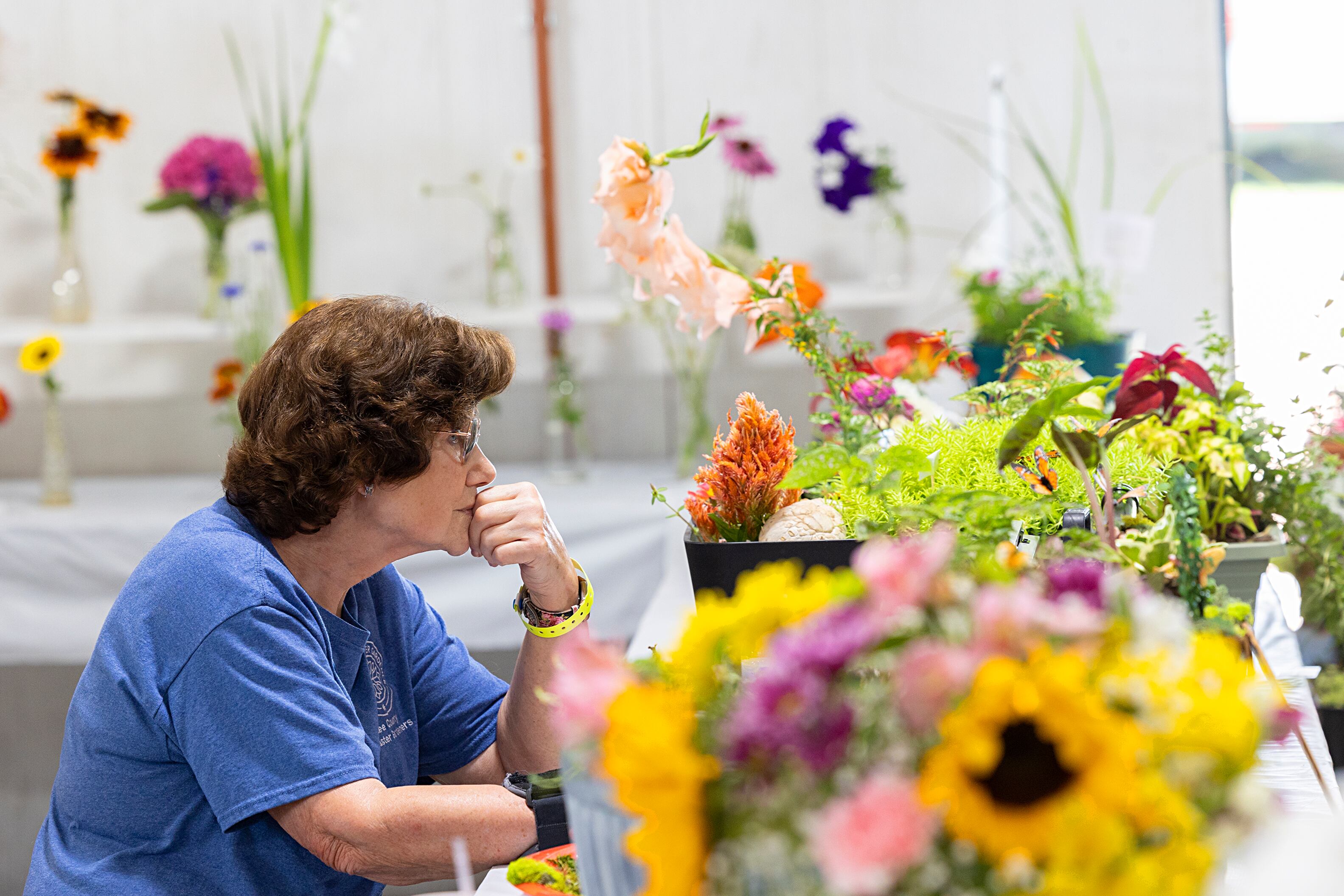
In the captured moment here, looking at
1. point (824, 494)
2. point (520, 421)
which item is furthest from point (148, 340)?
point (824, 494)

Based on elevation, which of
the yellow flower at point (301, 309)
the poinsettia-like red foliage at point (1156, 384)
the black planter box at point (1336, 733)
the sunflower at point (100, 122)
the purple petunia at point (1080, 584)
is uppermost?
the sunflower at point (100, 122)

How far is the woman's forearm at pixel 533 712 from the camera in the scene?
1.24m

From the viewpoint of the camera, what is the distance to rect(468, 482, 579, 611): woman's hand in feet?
3.80

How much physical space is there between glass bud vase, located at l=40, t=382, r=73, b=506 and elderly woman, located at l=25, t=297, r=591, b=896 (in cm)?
169

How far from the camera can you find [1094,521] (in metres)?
0.80

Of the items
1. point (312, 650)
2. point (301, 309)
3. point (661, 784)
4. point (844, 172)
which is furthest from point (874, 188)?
point (661, 784)

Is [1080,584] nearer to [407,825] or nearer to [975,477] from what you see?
[975,477]

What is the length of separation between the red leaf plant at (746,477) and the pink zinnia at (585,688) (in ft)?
1.65

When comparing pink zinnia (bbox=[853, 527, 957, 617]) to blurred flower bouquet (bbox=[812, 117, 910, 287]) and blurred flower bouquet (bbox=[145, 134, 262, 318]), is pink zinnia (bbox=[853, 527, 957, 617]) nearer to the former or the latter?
blurred flower bouquet (bbox=[812, 117, 910, 287])

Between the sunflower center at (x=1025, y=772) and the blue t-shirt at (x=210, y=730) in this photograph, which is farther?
the blue t-shirt at (x=210, y=730)

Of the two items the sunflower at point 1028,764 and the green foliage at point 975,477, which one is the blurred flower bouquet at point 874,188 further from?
the sunflower at point 1028,764

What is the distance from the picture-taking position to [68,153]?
8.34ft

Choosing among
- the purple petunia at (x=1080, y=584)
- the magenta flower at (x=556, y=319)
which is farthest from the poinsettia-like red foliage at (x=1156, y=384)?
the magenta flower at (x=556, y=319)

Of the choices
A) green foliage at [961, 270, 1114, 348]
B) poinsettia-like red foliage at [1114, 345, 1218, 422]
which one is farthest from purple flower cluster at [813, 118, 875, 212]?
poinsettia-like red foliage at [1114, 345, 1218, 422]
